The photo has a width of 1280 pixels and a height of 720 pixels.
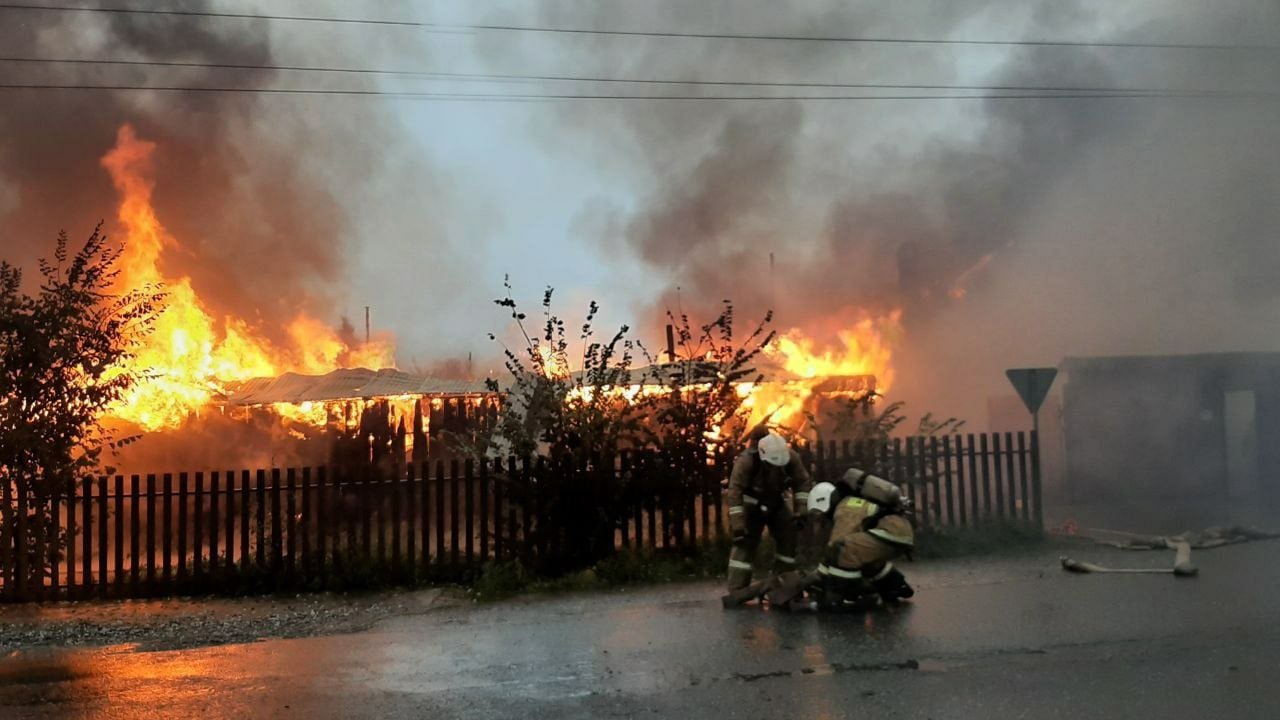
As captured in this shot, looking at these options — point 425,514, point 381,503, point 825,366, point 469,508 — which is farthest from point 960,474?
point 825,366

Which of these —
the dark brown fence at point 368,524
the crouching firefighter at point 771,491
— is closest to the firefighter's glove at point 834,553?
the crouching firefighter at point 771,491

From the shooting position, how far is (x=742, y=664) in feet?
17.3

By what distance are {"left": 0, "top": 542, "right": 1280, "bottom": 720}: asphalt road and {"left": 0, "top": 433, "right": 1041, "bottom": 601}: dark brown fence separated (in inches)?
60.3

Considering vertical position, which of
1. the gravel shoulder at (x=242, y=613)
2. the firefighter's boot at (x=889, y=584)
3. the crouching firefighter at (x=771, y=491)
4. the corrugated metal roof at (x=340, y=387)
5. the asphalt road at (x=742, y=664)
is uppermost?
the corrugated metal roof at (x=340, y=387)

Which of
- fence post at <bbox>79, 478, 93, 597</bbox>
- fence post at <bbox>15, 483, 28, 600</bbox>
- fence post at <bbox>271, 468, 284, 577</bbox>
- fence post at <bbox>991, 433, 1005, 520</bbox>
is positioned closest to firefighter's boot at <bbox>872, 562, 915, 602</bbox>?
fence post at <bbox>991, 433, 1005, 520</bbox>

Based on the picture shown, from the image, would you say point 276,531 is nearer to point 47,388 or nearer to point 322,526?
point 322,526

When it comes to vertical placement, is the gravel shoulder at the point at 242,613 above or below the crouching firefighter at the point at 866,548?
below

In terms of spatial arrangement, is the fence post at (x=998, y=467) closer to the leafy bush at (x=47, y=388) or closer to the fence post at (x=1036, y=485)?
the fence post at (x=1036, y=485)

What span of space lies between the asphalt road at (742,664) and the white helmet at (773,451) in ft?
4.24

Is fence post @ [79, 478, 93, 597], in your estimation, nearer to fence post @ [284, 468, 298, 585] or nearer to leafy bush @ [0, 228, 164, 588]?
leafy bush @ [0, 228, 164, 588]

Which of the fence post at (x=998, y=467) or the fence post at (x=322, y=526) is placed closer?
the fence post at (x=322, y=526)

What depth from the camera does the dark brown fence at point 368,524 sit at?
8344 mm

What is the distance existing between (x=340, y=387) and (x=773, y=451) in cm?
1363

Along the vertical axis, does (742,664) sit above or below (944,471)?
below
